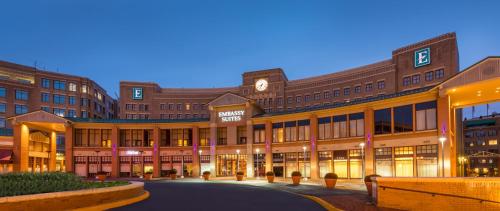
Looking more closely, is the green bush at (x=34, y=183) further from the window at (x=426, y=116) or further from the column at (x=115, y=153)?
the column at (x=115, y=153)

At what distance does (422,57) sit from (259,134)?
33.9 metres

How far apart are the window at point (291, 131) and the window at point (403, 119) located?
52.9 ft

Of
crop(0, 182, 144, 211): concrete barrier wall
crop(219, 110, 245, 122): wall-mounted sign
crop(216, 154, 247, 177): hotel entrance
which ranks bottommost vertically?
crop(216, 154, 247, 177): hotel entrance

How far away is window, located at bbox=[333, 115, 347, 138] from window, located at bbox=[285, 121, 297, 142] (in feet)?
23.3

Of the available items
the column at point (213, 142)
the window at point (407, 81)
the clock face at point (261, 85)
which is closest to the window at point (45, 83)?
the clock face at point (261, 85)

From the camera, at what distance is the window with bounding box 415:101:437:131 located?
143 ft

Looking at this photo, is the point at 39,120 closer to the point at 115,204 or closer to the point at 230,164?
the point at 230,164

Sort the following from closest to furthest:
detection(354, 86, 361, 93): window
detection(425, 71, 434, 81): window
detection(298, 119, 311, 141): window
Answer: detection(298, 119, 311, 141): window → detection(425, 71, 434, 81): window → detection(354, 86, 361, 93): window

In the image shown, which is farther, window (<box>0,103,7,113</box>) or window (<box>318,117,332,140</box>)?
window (<box>0,103,7,113</box>)

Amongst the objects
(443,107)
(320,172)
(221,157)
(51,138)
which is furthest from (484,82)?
(51,138)

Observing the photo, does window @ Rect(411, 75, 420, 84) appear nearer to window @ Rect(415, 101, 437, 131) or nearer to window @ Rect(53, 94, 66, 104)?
window @ Rect(415, 101, 437, 131)

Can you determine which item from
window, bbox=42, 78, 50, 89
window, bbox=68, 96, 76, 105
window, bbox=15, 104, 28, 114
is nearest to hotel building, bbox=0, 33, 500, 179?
window, bbox=15, 104, 28, 114

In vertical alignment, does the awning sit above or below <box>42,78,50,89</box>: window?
below

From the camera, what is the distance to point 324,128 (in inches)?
2205
